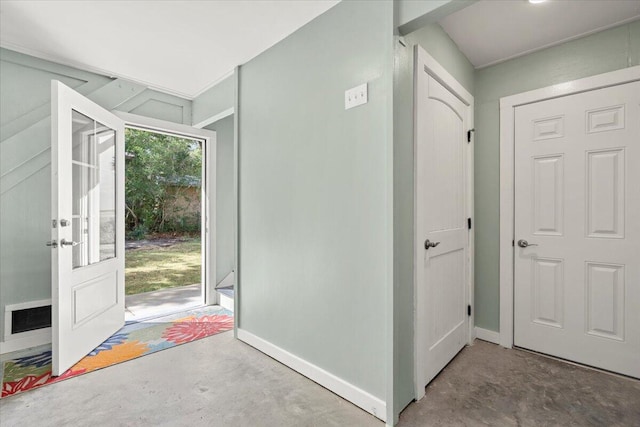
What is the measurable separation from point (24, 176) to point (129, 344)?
5.54 ft

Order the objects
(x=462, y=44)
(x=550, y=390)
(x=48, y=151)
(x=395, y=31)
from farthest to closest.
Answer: (x=48, y=151), (x=462, y=44), (x=550, y=390), (x=395, y=31)

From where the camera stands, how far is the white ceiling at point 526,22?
187 cm

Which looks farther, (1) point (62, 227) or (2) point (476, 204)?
(2) point (476, 204)

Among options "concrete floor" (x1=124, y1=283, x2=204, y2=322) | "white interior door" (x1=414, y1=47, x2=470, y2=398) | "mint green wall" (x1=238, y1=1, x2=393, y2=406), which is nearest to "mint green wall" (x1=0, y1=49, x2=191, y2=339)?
"concrete floor" (x1=124, y1=283, x2=204, y2=322)

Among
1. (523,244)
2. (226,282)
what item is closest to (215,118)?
(226,282)

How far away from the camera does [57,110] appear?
6.84 ft

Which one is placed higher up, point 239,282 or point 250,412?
point 239,282

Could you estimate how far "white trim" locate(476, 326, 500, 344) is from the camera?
8.50 ft

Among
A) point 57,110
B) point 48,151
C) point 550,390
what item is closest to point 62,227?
point 57,110

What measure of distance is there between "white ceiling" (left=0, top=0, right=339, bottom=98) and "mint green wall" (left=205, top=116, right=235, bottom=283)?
3.60 ft

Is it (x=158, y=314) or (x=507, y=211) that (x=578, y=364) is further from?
(x=158, y=314)

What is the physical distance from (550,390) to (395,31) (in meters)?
2.39

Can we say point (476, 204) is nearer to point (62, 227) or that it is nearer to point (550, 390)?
point (550, 390)

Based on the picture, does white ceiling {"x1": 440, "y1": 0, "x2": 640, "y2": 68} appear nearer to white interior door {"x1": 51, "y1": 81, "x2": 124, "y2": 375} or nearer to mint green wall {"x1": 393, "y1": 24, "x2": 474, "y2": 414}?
mint green wall {"x1": 393, "y1": 24, "x2": 474, "y2": 414}
